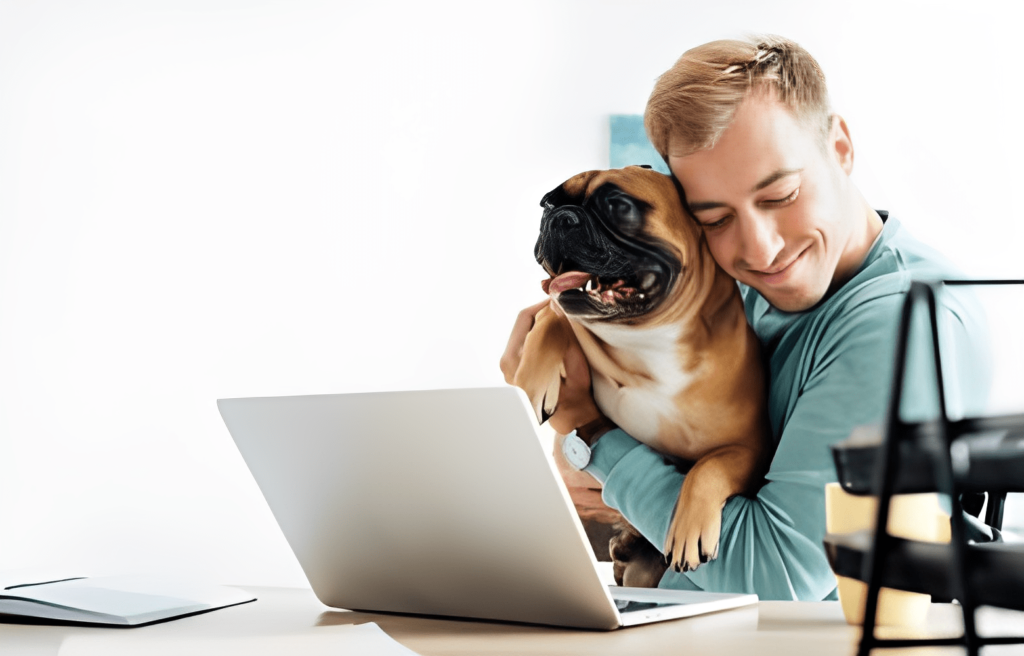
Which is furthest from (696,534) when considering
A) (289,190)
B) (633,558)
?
(289,190)

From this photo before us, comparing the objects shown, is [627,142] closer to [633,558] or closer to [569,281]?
[569,281]

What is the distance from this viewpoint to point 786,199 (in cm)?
153

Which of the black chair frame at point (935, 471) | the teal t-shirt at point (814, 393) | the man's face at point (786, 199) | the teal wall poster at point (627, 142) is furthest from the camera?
the teal wall poster at point (627, 142)

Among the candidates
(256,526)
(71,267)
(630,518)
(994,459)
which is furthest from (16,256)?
(994,459)

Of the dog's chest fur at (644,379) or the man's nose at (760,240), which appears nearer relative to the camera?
the man's nose at (760,240)

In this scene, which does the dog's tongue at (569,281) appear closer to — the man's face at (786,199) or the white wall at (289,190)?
the man's face at (786,199)

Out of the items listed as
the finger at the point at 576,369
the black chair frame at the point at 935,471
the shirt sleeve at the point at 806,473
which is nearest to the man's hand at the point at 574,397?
the finger at the point at 576,369

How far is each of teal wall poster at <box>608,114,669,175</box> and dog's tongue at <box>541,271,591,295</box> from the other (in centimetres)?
35

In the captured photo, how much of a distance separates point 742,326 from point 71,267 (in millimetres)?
1389

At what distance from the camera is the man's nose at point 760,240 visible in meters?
1.53

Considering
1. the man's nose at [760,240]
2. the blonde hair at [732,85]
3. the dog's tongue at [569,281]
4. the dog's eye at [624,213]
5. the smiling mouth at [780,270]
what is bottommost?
the dog's tongue at [569,281]

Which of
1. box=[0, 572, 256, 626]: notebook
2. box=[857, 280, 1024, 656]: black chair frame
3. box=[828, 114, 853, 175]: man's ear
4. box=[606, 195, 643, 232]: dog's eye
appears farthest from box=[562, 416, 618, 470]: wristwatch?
box=[857, 280, 1024, 656]: black chair frame

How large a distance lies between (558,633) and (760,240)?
1.05m

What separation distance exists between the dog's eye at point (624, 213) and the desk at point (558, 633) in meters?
0.94
